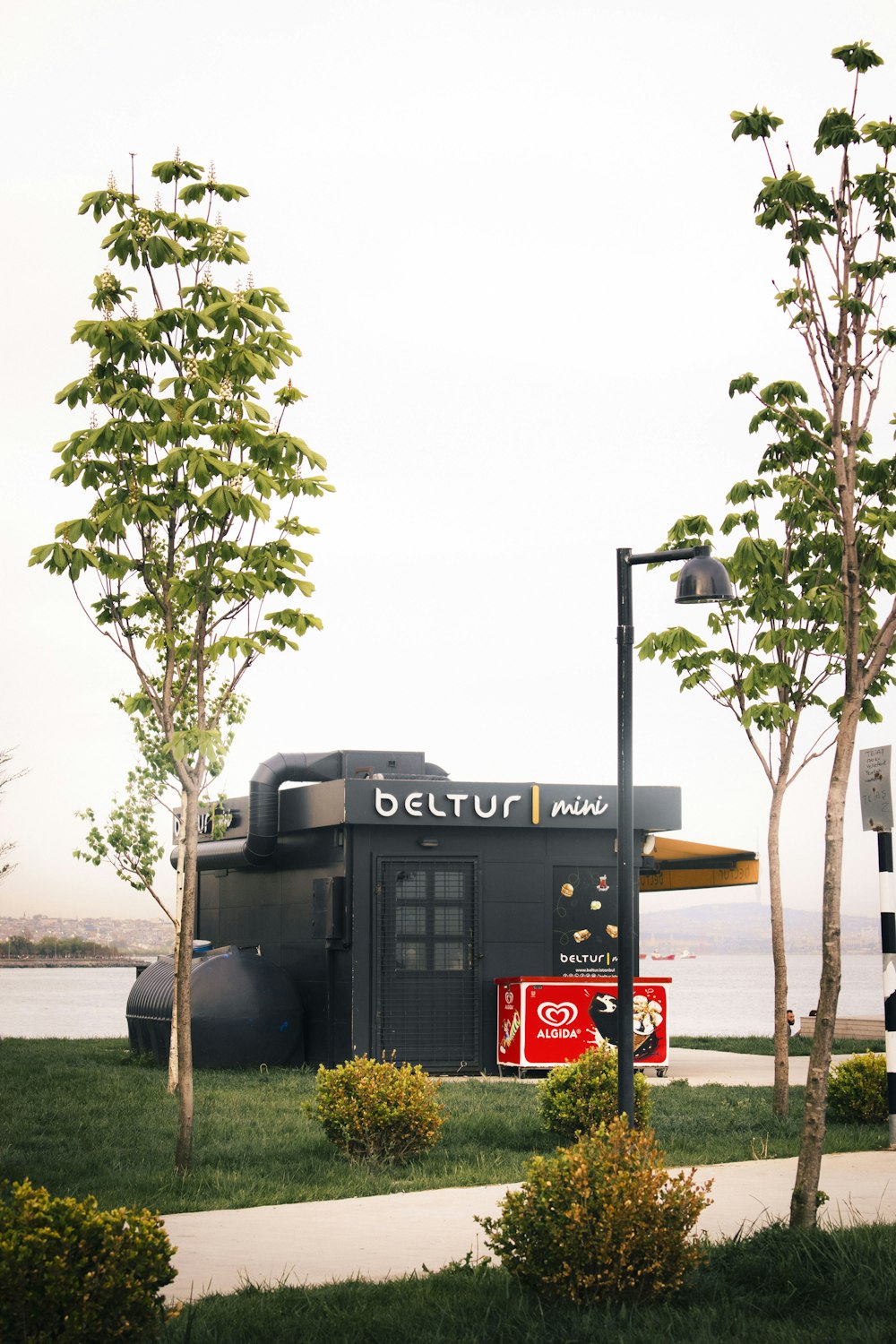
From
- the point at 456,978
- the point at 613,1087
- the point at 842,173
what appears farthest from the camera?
the point at 456,978

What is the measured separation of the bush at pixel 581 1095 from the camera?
44.8ft

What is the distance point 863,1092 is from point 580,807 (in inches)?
290

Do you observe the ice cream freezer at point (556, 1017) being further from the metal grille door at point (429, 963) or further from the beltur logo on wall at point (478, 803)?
the beltur logo on wall at point (478, 803)

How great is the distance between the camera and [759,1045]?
29.1 m

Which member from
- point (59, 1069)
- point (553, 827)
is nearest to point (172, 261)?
point (553, 827)

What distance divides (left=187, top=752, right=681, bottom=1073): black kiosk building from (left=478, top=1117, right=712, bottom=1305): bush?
13.0m

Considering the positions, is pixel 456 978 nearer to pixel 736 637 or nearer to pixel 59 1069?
pixel 59 1069

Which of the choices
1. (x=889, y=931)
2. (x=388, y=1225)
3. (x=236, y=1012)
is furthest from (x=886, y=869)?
(x=236, y=1012)

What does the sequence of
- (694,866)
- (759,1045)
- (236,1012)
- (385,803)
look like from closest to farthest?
(385,803) < (236,1012) < (694,866) < (759,1045)

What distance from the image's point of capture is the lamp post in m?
10.1

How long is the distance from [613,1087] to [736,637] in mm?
4884

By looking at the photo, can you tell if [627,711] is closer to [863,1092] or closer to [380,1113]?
[380,1113]

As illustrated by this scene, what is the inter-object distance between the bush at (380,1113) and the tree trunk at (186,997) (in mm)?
1205

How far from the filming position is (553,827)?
21844mm
